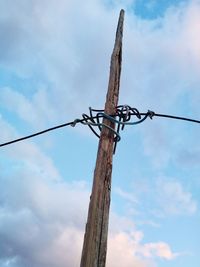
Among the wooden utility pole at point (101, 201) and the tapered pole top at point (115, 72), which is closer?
the wooden utility pole at point (101, 201)

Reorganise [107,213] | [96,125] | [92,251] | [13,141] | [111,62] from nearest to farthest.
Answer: [92,251], [107,213], [96,125], [111,62], [13,141]

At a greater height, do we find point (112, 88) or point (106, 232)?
point (112, 88)

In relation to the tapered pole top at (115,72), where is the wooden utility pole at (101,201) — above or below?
Result: below

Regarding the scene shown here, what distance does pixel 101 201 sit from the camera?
5844mm

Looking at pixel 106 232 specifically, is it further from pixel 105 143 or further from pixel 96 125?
pixel 96 125

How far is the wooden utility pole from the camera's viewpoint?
18.0 feet

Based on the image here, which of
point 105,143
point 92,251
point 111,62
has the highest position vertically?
point 111,62

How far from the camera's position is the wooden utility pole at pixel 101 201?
5.50m

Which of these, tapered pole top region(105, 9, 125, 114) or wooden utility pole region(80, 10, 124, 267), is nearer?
wooden utility pole region(80, 10, 124, 267)

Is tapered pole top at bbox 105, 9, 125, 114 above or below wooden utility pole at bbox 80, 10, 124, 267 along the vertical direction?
above

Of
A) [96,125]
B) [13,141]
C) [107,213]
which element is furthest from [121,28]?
[107,213]

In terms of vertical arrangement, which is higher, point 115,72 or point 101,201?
point 115,72

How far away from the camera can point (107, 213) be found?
19.2 ft

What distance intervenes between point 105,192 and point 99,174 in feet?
0.93
